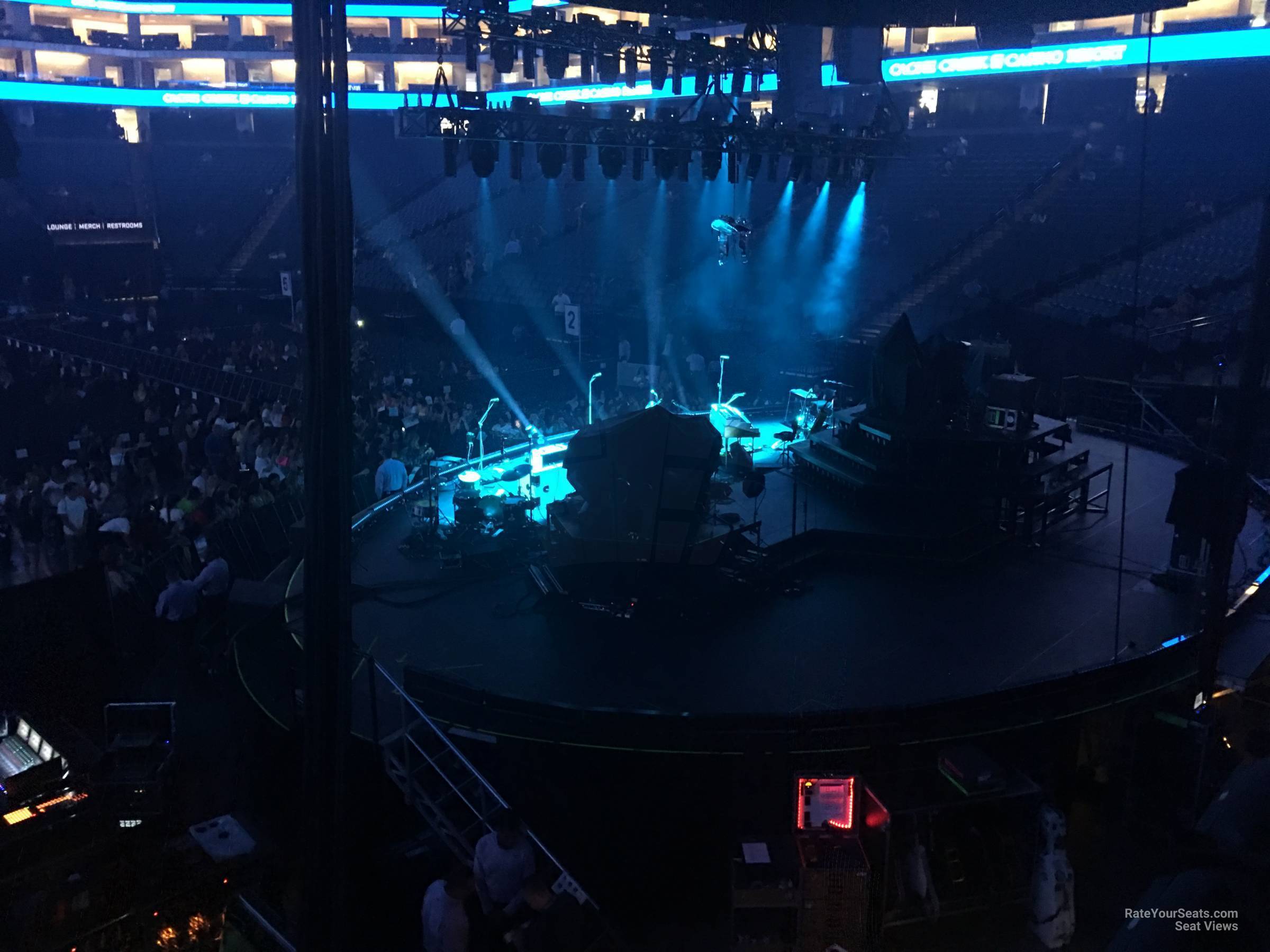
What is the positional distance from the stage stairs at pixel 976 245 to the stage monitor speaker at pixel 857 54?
4222 millimetres

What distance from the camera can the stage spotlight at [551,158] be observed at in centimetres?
1336

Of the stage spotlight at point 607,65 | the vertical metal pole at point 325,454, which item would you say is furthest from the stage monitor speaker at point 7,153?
the vertical metal pole at point 325,454

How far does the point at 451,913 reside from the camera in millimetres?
5121

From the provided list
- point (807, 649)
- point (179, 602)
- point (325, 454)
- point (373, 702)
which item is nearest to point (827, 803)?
point (807, 649)

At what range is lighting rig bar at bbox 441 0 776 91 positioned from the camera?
1237 centimetres

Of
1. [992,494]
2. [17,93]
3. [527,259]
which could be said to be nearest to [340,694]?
[992,494]

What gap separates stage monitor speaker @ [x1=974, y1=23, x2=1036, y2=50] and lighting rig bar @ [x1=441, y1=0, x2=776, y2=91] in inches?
428

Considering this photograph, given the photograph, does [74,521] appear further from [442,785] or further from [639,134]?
[639,134]

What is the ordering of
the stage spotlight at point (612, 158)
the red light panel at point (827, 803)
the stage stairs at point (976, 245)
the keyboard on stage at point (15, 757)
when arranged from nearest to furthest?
the keyboard on stage at point (15, 757) → the red light panel at point (827, 803) → the stage spotlight at point (612, 158) → the stage stairs at point (976, 245)

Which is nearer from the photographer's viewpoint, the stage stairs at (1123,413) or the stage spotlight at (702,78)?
the stage stairs at (1123,413)

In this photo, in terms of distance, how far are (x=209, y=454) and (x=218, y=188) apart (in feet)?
85.0

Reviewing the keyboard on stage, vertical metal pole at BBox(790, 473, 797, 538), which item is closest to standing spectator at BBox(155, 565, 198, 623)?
the keyboard on stage

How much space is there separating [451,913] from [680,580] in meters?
4.21

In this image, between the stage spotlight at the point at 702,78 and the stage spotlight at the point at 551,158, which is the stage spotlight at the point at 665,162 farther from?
the stage spotlight at the point at 551,158
